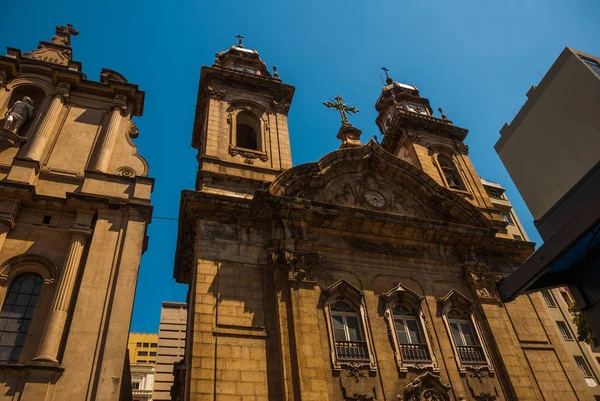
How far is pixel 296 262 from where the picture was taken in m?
14.3

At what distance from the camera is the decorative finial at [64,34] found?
69.5 feet

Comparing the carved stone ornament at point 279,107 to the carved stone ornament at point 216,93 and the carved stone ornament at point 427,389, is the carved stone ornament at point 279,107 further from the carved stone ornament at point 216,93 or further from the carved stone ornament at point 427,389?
the carved stone ornament at point 427,389

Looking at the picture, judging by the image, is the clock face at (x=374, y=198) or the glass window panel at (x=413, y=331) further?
the clock face at (x=374, y=198)

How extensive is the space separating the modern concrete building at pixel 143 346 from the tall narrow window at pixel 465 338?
57.7 m

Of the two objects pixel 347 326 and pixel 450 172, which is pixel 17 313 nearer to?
pixel 347 326

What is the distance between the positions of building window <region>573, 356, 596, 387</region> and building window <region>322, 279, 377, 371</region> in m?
24.3

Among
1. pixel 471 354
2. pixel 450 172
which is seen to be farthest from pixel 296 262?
pixel 450 172

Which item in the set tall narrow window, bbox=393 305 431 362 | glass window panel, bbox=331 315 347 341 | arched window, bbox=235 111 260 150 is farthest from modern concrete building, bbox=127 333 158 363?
tall narrow window, bbox=393 305 431 362

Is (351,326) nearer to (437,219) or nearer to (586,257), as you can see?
(437,219)

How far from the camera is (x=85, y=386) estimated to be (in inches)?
430

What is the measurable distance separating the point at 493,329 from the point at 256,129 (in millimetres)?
13274

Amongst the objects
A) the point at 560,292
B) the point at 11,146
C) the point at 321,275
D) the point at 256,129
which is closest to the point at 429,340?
the point at 321,275

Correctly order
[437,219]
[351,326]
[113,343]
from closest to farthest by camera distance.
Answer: [113,343]
[351,326]
[437,219]

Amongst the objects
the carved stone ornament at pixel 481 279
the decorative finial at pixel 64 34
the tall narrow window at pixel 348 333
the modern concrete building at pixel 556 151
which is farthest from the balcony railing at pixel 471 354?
the decorative finial at pixel 64 34
